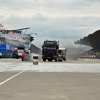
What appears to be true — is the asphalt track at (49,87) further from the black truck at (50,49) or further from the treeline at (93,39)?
the treeline at (93,39)

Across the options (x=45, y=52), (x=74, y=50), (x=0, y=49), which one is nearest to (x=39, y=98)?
(x=45, y=52)

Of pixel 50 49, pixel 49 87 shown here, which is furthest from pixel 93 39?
pixel 49 87

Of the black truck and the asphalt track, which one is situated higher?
the black truck

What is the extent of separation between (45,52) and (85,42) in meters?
139

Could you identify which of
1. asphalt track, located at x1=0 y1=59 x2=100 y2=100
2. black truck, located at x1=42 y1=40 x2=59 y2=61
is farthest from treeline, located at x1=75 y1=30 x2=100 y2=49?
asphalt track, located at x1=0 y1=59 x2=100 y2=100

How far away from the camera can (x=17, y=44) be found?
194m

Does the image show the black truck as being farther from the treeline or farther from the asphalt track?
the treeline

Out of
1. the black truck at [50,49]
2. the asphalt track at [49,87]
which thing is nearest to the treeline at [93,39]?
the black truck at [50,49]

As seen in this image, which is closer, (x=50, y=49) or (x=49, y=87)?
(x=49, y=87)

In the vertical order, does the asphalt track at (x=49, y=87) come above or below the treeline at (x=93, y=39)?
below

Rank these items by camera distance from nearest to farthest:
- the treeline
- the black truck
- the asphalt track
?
1. the asphalt track
2. the black truck
3. the treeline

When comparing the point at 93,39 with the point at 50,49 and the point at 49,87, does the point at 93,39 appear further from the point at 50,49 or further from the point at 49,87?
the point at 49,87

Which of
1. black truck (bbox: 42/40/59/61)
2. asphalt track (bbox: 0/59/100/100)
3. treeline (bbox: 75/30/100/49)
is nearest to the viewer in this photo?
asphalt track (bbox: 0/59/100/100)

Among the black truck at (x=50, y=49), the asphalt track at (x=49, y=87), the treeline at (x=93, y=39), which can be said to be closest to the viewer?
the asphalt track at (x=49, y=87)
